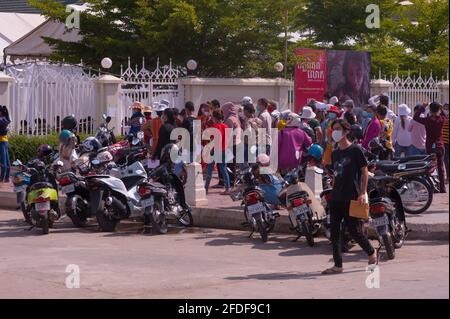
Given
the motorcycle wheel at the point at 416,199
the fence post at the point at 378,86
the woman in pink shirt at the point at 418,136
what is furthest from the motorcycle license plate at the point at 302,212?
the fence post at the point at 378,86

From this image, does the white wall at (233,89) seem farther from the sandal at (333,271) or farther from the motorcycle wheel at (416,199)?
the sandal at (333,271)

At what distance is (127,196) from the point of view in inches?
564

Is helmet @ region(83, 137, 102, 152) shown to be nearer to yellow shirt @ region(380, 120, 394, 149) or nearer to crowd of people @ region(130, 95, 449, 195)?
crowd of people @ region(130, 95, 449, 195)

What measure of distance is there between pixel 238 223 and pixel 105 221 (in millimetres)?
1956

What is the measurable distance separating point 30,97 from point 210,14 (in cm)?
797

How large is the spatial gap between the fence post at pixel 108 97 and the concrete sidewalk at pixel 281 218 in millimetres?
6517

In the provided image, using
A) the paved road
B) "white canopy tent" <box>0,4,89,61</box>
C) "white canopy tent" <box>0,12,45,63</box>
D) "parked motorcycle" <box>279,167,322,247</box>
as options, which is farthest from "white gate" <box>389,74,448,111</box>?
"parked motorcycle" <box>279,167,322,247</box>

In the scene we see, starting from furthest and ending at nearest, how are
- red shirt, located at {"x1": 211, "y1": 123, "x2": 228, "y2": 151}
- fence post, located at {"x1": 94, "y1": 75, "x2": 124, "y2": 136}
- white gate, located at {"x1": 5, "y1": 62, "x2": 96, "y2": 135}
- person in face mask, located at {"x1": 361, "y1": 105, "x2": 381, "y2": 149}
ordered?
fence post, located at {"x1": 94, "y1": 75, "x2": 124, "y2": 136}, white gate, located at {"x1": 5, "y1": 62, "x2": 96, "y2": 135}, red shirt, located at {"x1": 211, "y1": 123, "x2": 228, "y2": 151}, person in face mask, located at {"x1": 361, "y1": 105, "x2": 381, "y2": 149}

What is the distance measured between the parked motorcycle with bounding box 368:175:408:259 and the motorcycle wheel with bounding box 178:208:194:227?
338 cm

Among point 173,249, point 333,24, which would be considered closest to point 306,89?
point 333,24

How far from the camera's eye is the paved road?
9.53 meters

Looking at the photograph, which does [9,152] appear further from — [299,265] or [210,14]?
[299,265]

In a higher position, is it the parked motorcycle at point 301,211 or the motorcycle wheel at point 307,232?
the parked motorcycle at point 301,211

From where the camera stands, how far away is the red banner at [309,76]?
2475 cm
